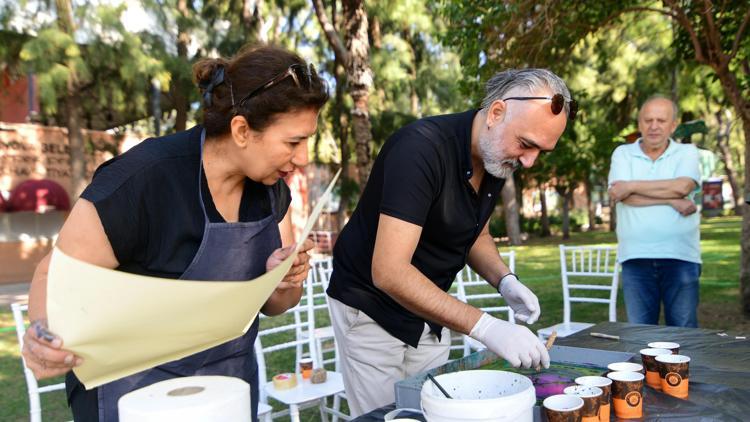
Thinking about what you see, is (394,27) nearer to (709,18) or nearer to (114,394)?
(709,18)

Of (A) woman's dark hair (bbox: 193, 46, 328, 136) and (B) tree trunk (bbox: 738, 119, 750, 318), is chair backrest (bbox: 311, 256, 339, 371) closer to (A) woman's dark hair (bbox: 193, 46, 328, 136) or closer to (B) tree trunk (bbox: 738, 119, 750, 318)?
(A) woman's dark hair (bbox: 193, 46, 328, 136)

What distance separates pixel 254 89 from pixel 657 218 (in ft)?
8.65

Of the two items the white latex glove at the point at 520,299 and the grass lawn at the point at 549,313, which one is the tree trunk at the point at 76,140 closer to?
the grass lawn at the point at 549,313

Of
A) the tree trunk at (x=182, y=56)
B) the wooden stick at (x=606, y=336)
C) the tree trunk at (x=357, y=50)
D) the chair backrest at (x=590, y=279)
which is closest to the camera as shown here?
the wooden stick at (x=606, y=336)

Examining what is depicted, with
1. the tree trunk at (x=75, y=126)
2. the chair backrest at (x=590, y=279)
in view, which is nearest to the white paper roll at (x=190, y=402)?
the chair backrest at (x=590, y=279)

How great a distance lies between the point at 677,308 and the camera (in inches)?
124

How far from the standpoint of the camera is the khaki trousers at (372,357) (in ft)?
5.94

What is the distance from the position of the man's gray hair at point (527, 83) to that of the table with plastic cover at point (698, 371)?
0.79 meters

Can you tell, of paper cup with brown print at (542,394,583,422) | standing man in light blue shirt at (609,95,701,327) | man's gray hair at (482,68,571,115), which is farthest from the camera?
standing man in light blue shirt at (609,95,701,327)

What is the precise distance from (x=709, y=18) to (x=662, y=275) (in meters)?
2.32

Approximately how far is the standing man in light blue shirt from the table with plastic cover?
3.01 ft

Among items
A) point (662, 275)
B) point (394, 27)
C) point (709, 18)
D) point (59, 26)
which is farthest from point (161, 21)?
point (662, 275)

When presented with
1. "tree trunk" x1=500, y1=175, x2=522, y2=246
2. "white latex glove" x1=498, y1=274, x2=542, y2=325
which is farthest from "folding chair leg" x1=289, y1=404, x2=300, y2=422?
"tree trunk" x1=500, y1=175, x2=522, y2=246

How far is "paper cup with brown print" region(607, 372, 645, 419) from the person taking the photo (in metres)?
1.31
